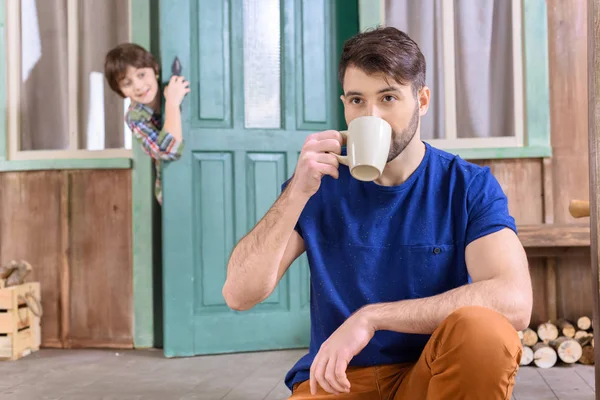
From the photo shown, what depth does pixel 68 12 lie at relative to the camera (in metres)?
3.60

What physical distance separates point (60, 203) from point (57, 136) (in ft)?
1.35

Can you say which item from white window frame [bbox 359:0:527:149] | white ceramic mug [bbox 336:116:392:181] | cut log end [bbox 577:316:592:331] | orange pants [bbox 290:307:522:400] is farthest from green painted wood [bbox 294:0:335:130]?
orange pants [bbox 290:307:522:400]

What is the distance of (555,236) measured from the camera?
291cm

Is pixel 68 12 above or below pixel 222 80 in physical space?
above

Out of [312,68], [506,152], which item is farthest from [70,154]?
[506,152]

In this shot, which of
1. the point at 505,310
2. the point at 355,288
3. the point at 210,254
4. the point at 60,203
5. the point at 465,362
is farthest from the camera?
the point at 60,203

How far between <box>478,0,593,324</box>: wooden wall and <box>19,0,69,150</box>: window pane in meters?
2.64

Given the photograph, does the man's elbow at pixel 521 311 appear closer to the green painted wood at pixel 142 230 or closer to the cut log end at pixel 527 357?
the cut log end at pixel 527 357

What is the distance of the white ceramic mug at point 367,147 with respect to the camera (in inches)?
44.5

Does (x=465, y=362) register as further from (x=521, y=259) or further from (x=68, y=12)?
(x=68, y=12)

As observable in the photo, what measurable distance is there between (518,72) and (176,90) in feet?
6.10

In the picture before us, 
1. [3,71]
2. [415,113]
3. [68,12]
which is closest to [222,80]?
[68,12]

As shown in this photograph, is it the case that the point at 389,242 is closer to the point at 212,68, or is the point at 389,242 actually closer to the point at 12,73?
the point at 212,68

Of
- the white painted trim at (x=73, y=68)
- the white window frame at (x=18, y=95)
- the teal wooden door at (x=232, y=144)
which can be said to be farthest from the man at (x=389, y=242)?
the white painted trim at (x=73, y=68)
